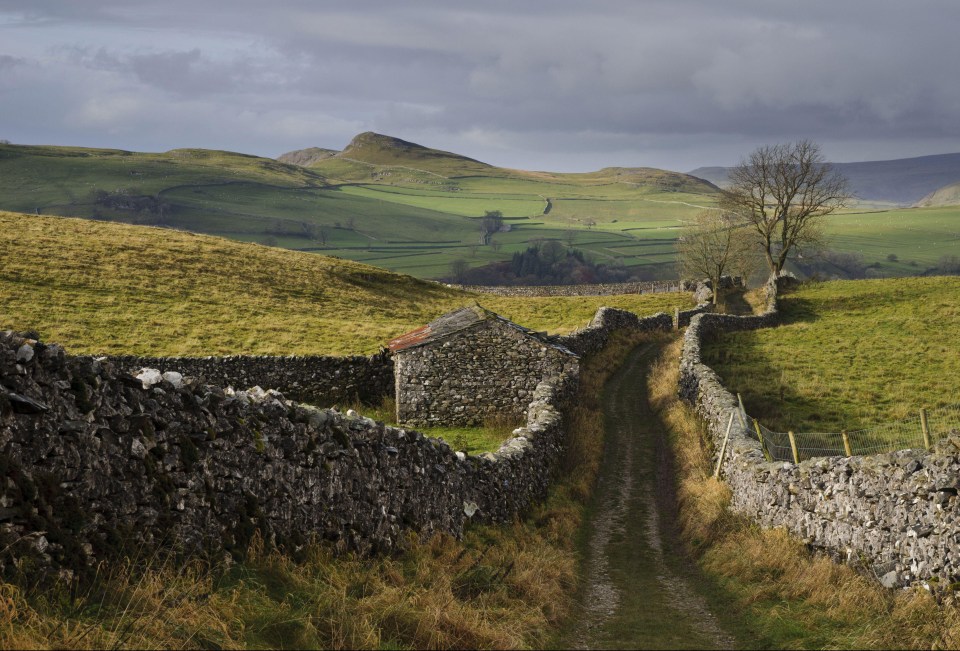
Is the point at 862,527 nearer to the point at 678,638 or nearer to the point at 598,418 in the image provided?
the point at 678,638

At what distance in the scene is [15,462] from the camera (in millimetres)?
6906

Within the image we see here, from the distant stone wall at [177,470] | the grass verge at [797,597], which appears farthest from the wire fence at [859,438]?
the distant stone wall at [177,470]

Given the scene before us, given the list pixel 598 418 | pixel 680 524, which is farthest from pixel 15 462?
pixel 598 418

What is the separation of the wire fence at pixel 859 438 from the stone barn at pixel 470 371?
23.5 feet

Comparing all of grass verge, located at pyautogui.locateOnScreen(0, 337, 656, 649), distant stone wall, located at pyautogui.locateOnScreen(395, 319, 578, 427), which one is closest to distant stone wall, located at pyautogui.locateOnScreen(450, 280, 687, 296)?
Answer: distant stone wall, located at pyautogui.locateOnScreen(395, 319, 578, 427)

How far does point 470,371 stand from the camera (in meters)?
27.4

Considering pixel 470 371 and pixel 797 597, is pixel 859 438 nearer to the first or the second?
pixel 470 371

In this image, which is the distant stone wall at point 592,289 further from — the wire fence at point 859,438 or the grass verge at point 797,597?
the grass verge at point 797,597

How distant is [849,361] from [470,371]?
21220mm

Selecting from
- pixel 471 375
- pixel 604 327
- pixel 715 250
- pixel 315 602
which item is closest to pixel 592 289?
pixel 715 250

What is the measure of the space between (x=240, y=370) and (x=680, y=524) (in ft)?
55.7

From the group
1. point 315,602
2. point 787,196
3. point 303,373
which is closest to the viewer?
point 315,602

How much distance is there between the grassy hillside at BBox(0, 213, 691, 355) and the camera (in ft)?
136

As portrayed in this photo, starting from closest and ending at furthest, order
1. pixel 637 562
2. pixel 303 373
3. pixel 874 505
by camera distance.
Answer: pixel 874 505, pixel 637 562, pixel 303 373
